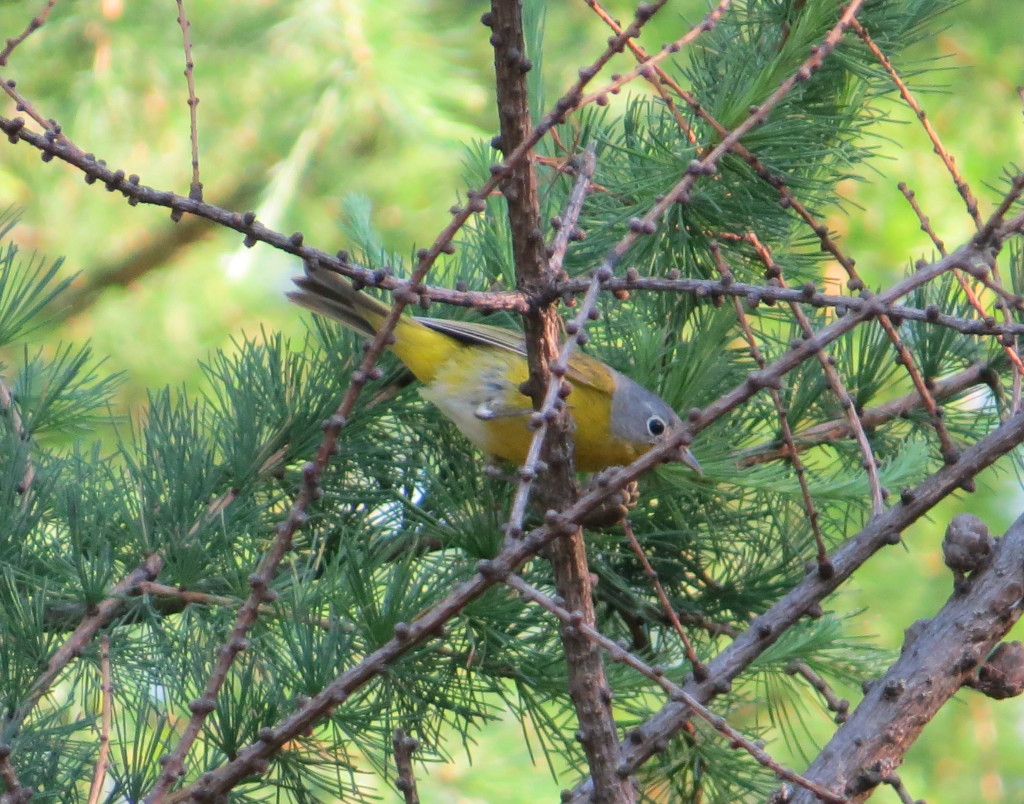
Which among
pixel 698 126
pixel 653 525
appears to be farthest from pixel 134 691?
pixel 698 126

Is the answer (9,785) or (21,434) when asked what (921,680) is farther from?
(21,434)

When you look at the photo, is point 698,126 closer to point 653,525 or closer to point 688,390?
point 688,390

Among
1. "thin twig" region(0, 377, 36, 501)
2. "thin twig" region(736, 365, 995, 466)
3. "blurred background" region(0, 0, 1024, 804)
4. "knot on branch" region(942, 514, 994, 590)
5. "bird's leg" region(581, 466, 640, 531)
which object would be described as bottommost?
"knot on branch" region(942, 514, 994, 590)

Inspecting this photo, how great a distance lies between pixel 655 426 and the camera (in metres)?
2.26

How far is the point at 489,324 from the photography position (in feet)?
7.39

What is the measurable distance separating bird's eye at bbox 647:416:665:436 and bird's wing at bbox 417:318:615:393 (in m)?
0.11

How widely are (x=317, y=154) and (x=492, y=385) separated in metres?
2.89

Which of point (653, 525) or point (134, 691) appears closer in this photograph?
point (134, 691)

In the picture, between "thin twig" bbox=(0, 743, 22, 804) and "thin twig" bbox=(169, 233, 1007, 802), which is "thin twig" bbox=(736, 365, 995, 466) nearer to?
"thin twig" bbox=(169, 233, 1007, 802)

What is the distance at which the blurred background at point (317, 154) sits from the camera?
4.42 metres

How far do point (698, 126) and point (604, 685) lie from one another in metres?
0.99

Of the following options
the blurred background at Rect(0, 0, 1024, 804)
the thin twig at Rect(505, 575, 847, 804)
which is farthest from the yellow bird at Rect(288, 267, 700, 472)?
the blurred background at Rect(0, 0, 1024, 804)

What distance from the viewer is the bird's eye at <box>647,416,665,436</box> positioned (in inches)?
87.7

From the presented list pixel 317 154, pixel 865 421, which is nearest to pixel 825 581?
pixel 865 421
